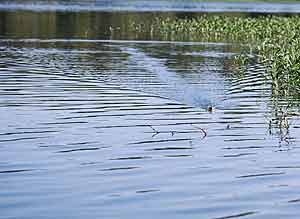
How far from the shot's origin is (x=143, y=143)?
1519 cm

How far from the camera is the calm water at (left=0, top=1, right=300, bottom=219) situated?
36.3ft

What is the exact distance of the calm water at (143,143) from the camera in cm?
1106

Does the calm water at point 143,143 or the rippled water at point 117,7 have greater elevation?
the calm water at point 143,143

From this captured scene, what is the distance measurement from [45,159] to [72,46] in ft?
88.4

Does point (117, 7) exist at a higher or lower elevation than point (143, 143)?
lower

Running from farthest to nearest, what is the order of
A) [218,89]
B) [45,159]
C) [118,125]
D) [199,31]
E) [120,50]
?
1. [199,31]
2. [120,50]
3. [218,89]
4. [118,125]
5. [45,159]

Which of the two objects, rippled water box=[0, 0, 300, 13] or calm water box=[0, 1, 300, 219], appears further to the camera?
rippled water box=[0, 0, 300, 13]

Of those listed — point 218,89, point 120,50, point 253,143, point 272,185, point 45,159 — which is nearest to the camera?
point 272,185

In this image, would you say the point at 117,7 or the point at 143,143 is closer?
the point at 143,143

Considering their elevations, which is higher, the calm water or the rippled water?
the calm water

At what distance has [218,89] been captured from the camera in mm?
23750

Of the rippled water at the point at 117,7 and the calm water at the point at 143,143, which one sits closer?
the calm water at the point at 143,143

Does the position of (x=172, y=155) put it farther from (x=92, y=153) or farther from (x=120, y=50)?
(x=120, y=50)

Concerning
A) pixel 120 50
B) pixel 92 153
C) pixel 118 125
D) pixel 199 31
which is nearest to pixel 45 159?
pixel 92 153
